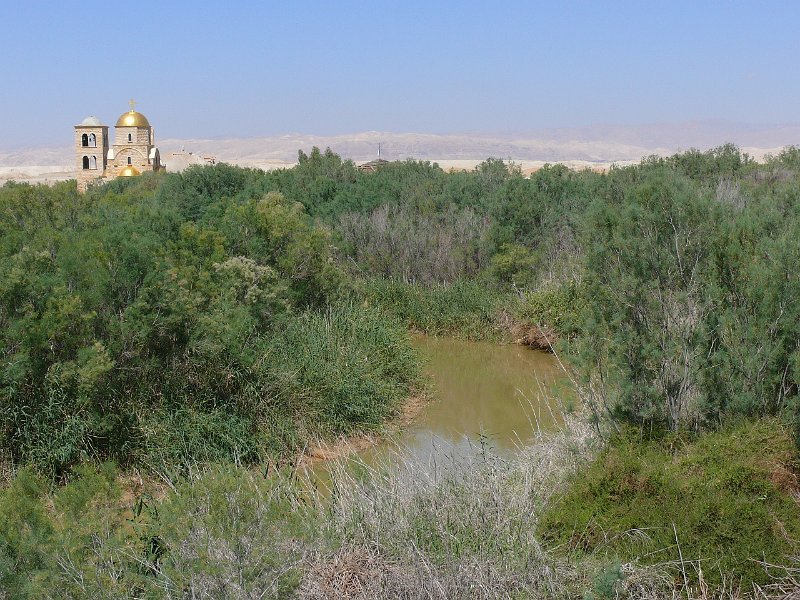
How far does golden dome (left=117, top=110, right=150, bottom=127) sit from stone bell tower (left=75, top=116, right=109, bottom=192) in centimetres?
318

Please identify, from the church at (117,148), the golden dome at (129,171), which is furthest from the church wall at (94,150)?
the golden dome at (129,171)

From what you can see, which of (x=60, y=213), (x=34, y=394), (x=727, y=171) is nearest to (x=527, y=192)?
(x=727, y=171)

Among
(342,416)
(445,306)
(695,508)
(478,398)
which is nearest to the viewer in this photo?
(695,508)

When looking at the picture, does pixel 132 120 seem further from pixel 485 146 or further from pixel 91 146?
pixel 485 146

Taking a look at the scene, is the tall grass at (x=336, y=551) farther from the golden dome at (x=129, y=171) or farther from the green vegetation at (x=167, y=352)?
the golden dome at (x=129, y=171)

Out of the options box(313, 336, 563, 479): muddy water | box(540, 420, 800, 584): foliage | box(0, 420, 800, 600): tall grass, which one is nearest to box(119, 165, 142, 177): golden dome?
box(313, 336, 563, 479): muddy water

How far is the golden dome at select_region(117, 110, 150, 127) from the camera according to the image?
65.2 meters

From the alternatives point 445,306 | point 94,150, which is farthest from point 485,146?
point 445,306

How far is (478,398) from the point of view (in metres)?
15.9

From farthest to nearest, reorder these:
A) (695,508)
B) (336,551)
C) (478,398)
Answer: (478,398)
(695,508)
(336,551)

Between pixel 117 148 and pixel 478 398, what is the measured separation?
5589 cm

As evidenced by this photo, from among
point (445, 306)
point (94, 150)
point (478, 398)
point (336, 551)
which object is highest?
point (94, 150)

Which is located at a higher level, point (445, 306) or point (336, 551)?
point (336, 551)

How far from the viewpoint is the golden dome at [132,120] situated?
6525 cm
